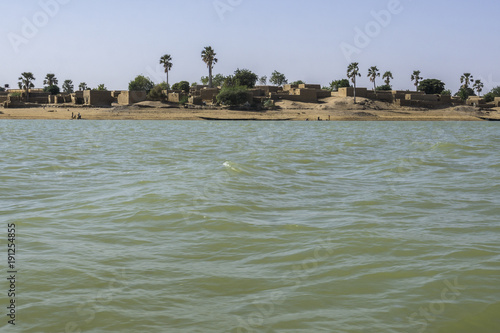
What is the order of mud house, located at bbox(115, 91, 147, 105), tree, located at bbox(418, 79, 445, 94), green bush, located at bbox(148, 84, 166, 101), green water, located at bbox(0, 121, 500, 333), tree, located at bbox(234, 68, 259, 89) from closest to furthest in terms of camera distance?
green water, located at bbox(0, 121, 500, 333), mud house, located at bbox(115, 91, 147, 105), green bush, located at bbox(148, 84, 166, 101), tree, located at bbox(234, 68, 259, 89), tree, located at bbox(418, 79, 445, 94)

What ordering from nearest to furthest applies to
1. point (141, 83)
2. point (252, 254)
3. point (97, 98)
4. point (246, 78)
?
point (252, 254), point (97, 98), point (246, 78), point (141, 83)

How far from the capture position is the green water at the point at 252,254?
4484 millimetres

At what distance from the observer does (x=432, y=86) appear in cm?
9919

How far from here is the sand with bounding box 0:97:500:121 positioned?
60.5 metres

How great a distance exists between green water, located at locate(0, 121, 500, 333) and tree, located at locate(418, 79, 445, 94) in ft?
302

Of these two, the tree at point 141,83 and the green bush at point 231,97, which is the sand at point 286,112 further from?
the tree at point 141,83

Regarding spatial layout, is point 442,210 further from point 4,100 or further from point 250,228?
point 4,100

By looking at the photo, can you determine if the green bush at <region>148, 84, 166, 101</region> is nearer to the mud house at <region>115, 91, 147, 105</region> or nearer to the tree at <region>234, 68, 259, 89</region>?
the mud house at <region>115, 91, 147, 105</region>

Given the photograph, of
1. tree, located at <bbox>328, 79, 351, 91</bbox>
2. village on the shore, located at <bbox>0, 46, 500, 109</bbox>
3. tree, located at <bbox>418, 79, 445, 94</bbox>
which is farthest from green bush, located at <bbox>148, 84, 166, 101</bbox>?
tree, located at <bbox>418, 79, 445, 94</bbox>

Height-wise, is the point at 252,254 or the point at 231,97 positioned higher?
the point at 231,97

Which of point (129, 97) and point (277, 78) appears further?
point (277, 78)

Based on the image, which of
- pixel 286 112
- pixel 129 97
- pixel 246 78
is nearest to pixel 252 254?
pixel 286 112

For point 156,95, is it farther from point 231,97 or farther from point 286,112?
point 286,112

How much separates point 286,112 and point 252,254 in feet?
193
